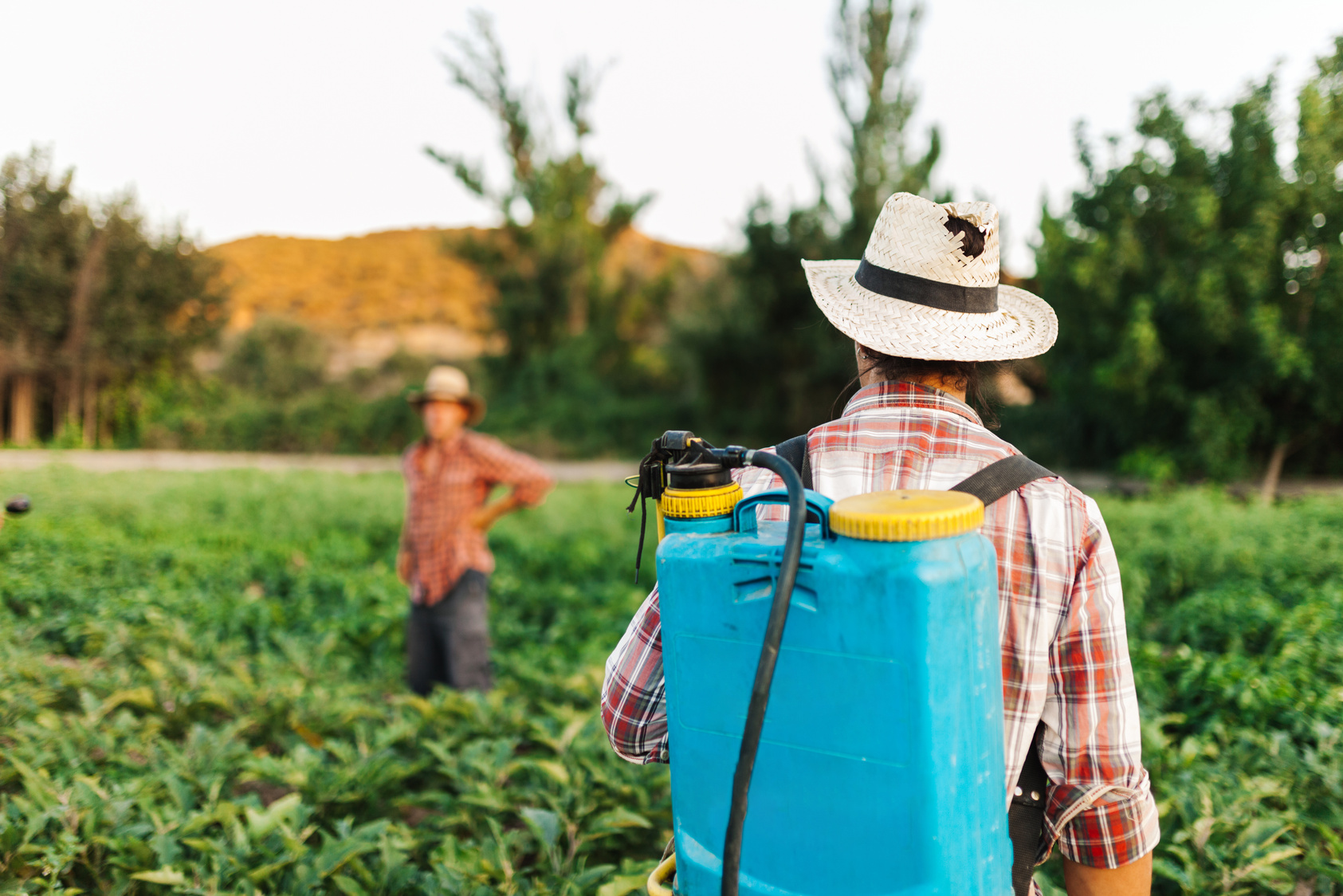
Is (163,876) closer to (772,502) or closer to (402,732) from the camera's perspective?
(402,732)

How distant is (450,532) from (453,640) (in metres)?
0.59

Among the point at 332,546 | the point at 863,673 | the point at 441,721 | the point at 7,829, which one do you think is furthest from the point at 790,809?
the point at 332,546

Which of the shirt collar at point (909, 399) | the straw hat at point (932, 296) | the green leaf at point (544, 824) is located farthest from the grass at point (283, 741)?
the straw hat at point (932, 296)

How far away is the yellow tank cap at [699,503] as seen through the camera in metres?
1.14

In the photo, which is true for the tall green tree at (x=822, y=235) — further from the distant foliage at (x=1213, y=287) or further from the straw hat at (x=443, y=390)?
the straw hat at (x=443, y=390)

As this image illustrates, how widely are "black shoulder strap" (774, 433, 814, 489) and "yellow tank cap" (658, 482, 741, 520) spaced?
8.0 inches

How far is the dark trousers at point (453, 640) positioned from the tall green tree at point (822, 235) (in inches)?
601

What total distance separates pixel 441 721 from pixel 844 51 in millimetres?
20517

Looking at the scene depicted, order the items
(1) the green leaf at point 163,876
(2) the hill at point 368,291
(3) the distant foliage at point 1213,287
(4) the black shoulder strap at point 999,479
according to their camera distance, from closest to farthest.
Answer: (4) the black shoulder strap at point 999,479
(1) the green leaf at point 163,876
(3) the distant foliage at point 1213,287
(2) the hill at point 368,291

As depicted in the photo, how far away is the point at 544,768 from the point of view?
284 centimetres

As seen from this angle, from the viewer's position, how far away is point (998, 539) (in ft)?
4.05

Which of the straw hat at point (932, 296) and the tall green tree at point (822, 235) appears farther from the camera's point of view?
the tall green tree at point (822, 235)

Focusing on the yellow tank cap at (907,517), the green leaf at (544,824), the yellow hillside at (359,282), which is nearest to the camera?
the yellow tank cap at (907,517)

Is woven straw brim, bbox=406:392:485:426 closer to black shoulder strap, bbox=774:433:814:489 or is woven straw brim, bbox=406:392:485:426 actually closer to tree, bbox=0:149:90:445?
black shoulder strap, bbox=774:433:814:489
